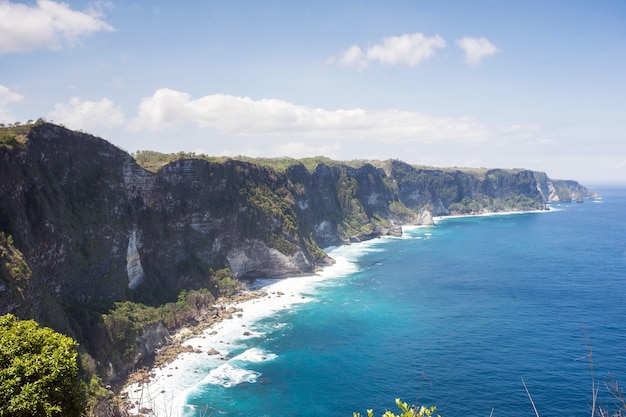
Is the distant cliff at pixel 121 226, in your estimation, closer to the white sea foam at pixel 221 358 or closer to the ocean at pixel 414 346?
the white sea foam at pixel 221 358

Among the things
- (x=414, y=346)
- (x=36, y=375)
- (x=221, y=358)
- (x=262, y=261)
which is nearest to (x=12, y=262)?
(x=221, y=358)

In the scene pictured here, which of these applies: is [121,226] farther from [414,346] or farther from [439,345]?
[439,345]

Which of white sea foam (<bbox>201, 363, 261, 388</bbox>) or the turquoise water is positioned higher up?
the turquoise water

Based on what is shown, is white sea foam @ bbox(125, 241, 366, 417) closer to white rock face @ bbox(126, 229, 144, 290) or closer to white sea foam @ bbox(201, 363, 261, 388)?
white sea foam @ bbox(201, 363, 261, 388)

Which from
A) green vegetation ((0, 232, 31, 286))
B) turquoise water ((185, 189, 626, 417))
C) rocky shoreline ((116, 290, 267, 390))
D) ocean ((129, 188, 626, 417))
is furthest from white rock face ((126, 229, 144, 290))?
green vegetation ((0, 232, 31, 286))

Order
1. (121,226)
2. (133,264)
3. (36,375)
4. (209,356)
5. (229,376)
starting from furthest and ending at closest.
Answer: (133,264)
(121,226)
(209,356)
(229,376)
(36,375)

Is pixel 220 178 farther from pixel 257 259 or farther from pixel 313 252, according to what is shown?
pixel 313 252

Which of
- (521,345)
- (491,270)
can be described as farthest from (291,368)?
(491,270)
